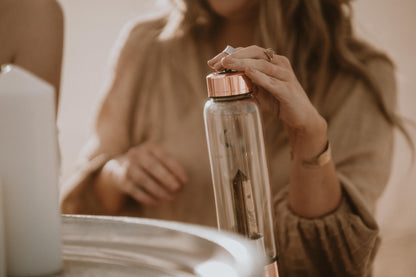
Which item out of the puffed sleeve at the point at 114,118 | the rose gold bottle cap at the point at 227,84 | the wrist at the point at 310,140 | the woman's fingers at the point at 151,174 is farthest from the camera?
the puffed sleeve at the point at 114,118

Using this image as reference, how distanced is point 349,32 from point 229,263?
0.76m

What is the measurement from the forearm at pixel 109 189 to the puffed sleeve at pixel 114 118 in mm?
16

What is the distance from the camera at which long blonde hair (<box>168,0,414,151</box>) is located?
2.92ft

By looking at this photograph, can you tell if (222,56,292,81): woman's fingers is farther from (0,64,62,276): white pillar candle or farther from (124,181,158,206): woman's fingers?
(124,181,158,206): woman's fingers

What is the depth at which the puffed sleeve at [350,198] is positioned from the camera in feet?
2.32

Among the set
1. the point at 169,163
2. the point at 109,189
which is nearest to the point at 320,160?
the point at 169,163

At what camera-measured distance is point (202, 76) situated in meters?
1.02

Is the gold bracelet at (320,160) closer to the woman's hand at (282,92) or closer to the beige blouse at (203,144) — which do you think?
the woman's hand at (282,92)

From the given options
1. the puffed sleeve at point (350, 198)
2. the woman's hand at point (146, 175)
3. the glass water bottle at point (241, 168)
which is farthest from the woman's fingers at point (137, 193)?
the glass water bottle at point (241, 168)

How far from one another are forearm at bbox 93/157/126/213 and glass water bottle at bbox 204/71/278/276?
52 cm

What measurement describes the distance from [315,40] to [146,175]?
38 centimetres

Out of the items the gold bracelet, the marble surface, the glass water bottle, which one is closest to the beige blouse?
the gold bracelet

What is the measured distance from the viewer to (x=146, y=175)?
0.88 metres

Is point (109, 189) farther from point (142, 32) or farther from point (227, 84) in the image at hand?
point (227, 84)
